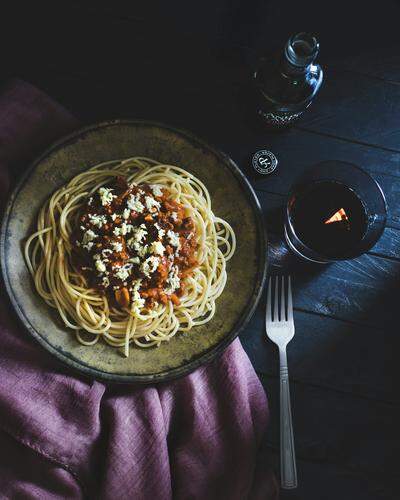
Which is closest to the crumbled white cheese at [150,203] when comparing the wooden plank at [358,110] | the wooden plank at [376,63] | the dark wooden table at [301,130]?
the dark wooden table at [301,130]

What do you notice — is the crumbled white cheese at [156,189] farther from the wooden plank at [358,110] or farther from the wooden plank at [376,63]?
the wooden plank at [376,63]

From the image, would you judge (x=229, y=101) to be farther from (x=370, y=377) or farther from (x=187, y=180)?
(x=370, y=377)

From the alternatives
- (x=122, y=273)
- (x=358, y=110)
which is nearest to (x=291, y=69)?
(x=358, y=110)

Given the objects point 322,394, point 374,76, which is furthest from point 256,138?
point 322,394

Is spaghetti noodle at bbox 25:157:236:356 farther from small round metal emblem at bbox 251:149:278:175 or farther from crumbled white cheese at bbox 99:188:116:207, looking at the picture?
small round metal emblem at bbox 251:149:278:175

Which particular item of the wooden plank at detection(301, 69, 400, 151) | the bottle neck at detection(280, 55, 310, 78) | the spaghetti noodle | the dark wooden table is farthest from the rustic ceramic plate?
the wooden plank at detection(301, 69, 400, 151)
